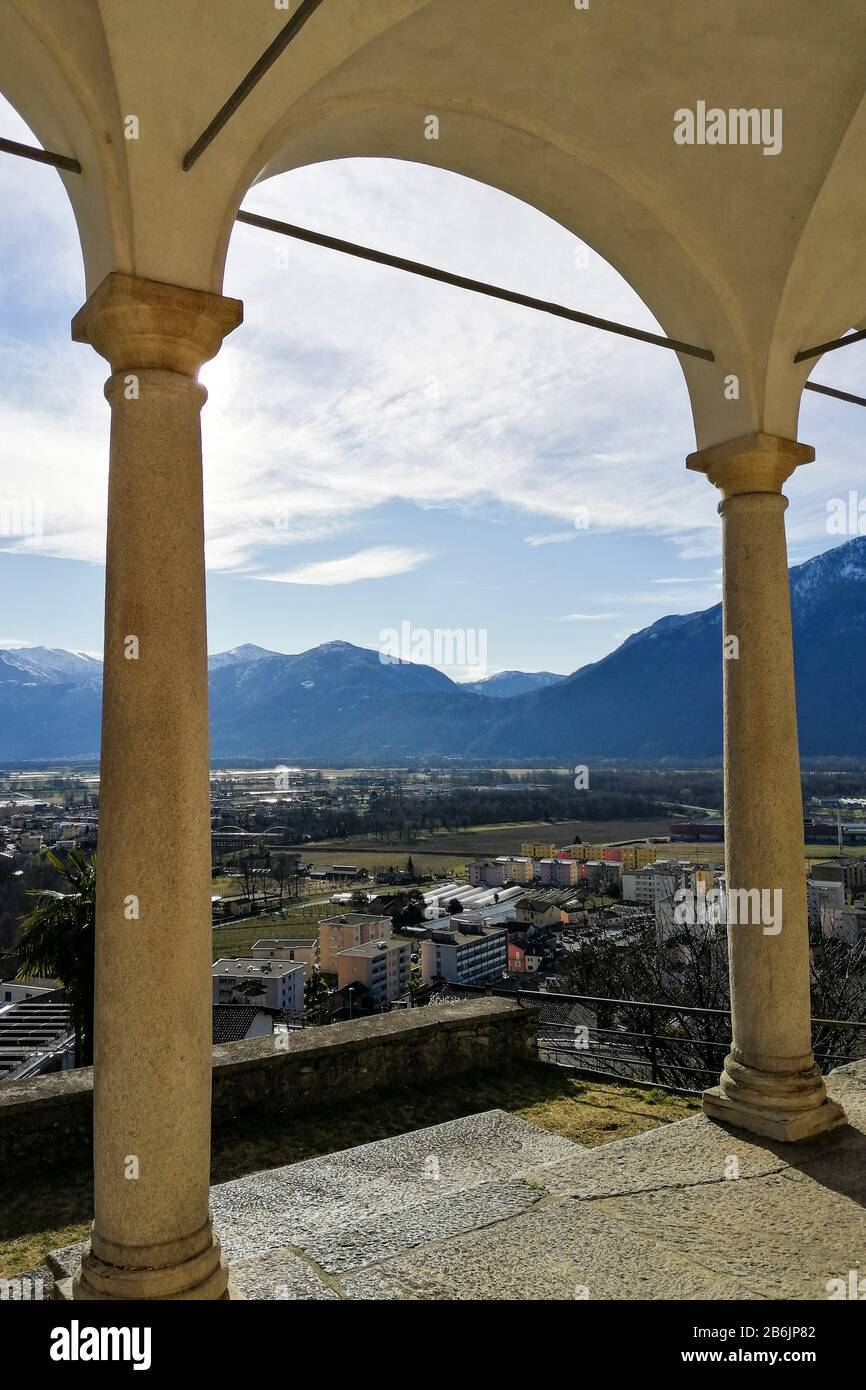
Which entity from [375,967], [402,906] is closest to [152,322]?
[375,967]

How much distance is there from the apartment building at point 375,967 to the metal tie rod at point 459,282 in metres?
15.0

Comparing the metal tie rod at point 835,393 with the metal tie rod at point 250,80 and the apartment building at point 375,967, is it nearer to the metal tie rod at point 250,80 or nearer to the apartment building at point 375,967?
the metal tie rod at point 250,80

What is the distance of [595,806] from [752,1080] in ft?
232

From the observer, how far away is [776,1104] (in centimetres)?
584

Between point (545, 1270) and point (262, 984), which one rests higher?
point (545, 1270)

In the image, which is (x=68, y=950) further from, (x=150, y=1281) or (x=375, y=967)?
(x=375, y=967)

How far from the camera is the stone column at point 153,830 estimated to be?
12.0 feet

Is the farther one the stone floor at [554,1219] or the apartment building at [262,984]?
the apartment building at [262,984]

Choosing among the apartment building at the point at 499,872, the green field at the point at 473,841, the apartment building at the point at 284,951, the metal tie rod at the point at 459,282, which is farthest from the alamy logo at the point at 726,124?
the green field at the point at 473,841

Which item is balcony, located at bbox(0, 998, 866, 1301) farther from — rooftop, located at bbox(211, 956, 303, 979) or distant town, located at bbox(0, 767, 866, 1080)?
rooftop, located at bbox(211, 956, 303, 979)

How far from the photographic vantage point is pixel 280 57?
4.19m
